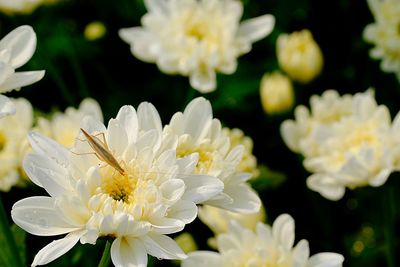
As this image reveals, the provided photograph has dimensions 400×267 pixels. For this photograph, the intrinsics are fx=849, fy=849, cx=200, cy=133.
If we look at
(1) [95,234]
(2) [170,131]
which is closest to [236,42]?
(2) [170,131]

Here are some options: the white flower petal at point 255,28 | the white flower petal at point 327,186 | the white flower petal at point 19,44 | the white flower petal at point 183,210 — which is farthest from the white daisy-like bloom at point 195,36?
the white flower petal at point 183,210

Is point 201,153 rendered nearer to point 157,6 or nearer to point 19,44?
point 19,44

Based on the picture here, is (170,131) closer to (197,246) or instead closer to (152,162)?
(152,162)

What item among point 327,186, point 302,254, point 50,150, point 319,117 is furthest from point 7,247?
point 319,117

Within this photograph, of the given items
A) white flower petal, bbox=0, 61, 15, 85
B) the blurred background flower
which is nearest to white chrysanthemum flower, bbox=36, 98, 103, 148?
the blurred background flower

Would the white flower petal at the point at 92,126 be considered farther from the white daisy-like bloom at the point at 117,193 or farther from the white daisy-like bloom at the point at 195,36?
the white daisy-like bloom at the point at 195,36
